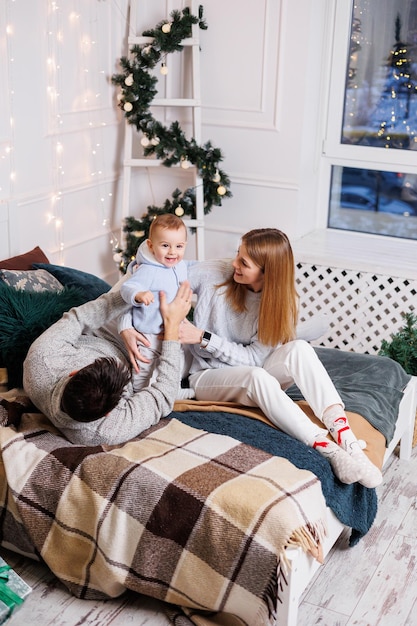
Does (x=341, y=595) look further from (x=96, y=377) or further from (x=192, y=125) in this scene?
(x=192, y=125)

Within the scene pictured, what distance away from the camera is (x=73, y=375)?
2.25m

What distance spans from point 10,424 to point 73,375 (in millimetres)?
391

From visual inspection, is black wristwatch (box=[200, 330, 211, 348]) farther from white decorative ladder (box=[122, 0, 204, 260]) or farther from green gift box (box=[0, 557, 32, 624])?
white decorative ladder (box=[122, 0, 204, 260])

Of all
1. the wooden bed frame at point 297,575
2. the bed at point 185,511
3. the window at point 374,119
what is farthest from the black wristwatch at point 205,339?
the window at point 374,119

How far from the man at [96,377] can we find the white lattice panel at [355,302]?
1530 millimetres

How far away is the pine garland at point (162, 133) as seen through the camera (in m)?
4.08

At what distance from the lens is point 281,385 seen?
279cm

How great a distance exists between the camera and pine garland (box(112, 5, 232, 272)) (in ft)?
13.4

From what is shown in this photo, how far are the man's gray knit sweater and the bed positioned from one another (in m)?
0.05

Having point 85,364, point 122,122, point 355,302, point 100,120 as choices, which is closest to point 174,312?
point 85,364

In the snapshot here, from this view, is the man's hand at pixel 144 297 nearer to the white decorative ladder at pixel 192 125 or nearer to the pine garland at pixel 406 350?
the pine garland at pixel 406 350

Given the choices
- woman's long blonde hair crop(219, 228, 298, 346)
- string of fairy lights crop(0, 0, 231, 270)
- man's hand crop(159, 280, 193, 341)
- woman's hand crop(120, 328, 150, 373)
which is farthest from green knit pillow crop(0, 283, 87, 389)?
string of fairy lights crop(0, 0, 231, 270)

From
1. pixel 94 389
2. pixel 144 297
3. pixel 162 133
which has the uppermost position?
pixel 162 133

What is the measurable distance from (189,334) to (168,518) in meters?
0.73
